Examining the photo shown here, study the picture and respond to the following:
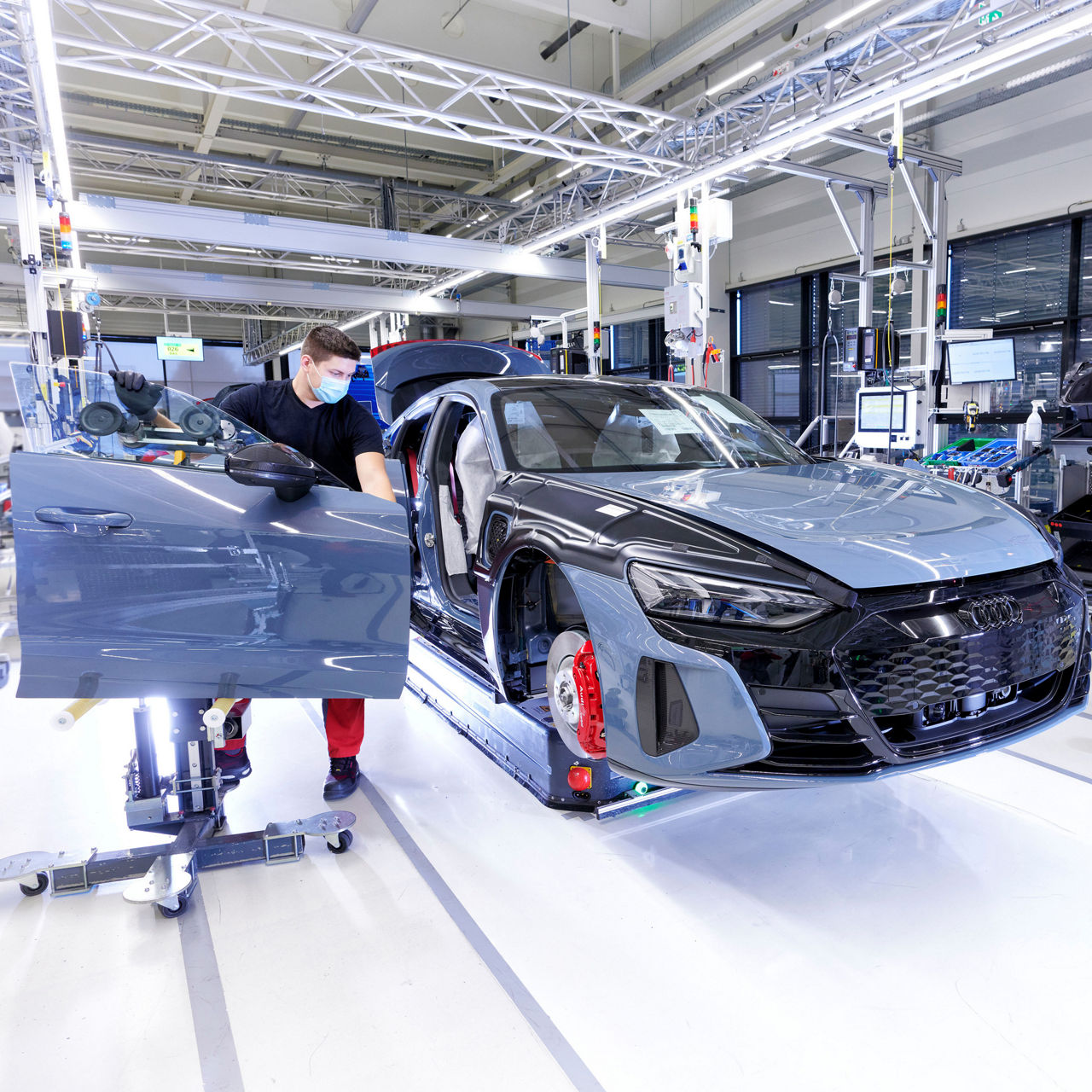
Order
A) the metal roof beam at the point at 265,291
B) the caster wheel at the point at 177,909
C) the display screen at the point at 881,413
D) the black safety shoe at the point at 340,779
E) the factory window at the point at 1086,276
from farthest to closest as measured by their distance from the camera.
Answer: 1. the metal roof beam at the point at 265,291
2. the factory window at the point at 1086,276
3. the display screen at the point at 881,413
4. the black safety shoe at the point at 340,779
5. the caster wheel at the point at 177,909

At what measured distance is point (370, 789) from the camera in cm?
278

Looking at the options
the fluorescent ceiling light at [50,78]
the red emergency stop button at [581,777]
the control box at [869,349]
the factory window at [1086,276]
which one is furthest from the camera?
the factory window at [1086,276]

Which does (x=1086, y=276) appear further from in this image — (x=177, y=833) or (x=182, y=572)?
(x=177, y=833)

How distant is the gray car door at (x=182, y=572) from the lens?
1.84 m

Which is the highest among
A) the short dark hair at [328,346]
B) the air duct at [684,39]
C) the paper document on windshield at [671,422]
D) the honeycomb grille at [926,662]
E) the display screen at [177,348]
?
the air duct at [684,39]

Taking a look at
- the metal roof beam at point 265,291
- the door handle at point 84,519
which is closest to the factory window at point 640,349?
the metal roof beam at point 265,291

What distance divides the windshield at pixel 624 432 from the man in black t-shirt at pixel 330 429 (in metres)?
0.50

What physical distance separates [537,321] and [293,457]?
9.93 metres

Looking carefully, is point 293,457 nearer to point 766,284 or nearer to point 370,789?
point 370,789

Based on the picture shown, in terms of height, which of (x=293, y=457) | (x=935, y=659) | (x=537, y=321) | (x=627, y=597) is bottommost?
(x=935, y=659)

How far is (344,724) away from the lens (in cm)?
267

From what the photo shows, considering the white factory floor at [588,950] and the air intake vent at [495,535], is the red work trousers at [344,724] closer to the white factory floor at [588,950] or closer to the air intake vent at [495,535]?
the white factory floor at [588,950]

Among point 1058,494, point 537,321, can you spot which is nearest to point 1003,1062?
point 1058,494

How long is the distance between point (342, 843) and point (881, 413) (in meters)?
6.75
